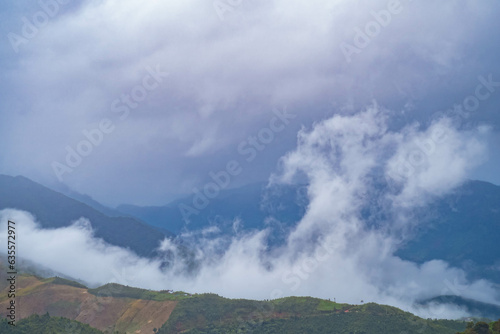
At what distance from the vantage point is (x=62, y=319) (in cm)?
18575

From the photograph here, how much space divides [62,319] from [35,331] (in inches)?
621

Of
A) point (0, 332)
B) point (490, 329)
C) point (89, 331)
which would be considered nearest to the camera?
point (490, 329)

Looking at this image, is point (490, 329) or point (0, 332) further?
point (0, 332)

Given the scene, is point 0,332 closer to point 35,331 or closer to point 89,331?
point 35,331

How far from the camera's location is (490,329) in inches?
4390

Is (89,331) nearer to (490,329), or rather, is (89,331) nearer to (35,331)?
(35,331)

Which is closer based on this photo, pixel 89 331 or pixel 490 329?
pixel 490 329

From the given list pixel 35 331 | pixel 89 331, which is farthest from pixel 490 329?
pixel 35 331

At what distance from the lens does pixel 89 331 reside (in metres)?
181

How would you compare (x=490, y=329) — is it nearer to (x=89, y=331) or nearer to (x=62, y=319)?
(x=89, y=331)

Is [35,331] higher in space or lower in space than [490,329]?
lower

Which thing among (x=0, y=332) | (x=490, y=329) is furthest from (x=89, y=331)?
(x=490, y=329)

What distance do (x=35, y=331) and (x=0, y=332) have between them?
12850mm

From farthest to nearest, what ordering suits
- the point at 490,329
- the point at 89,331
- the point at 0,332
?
the point at 89,331 < the point at 0,332 < the point at 490,329
